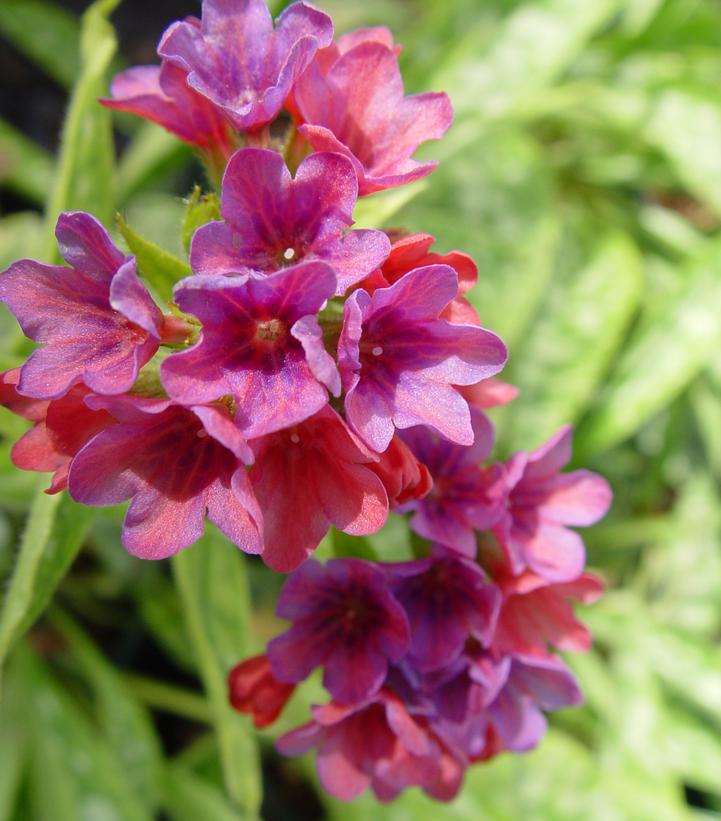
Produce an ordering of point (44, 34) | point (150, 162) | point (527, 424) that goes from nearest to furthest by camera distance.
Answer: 1. point (527, 424)
2. point (150, 162)
3. point (44, 34)

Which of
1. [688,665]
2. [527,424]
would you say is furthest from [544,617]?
[688,665]

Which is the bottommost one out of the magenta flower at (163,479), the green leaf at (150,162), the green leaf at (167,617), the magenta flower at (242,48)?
the green leaf at (167,617)

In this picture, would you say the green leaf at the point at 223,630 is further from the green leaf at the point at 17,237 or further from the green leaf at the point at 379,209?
the green leaf at the point at 17,237

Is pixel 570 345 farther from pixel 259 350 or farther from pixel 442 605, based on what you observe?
pixel 259 350

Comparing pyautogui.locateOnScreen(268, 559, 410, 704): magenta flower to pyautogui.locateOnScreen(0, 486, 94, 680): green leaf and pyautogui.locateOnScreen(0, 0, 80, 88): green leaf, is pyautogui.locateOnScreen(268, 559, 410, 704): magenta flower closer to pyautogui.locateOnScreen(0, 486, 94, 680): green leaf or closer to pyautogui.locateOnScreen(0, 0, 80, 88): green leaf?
pyautogui.locateOnScreen(0, 486, 94, 680): green leaf

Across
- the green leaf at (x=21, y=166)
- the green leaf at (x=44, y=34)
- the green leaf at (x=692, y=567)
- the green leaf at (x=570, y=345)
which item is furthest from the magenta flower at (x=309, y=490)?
the green leaf at (x=44, y=34)

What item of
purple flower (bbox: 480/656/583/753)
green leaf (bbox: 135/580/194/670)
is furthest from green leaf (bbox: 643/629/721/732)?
green leaf (bbox: 135/580/194/670)
